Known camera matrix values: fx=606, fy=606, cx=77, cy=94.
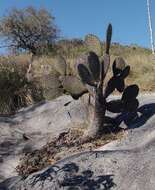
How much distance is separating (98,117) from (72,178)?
215 centimetres

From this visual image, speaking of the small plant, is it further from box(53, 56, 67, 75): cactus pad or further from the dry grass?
box(53, 56, 67, 75): cactus pad

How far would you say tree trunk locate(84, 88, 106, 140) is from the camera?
8.62m

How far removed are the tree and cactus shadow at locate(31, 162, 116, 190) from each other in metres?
22.7

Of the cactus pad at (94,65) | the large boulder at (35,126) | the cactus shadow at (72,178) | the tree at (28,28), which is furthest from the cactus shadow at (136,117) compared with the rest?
the tree at (28,28)

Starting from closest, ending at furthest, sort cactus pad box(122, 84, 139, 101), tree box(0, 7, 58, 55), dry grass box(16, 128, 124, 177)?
1. dry grass box(16, 128, 124, 177)
2. cactus pad box(122, 84, 139, 101)
3. tree box(0, 7, 58, 55)

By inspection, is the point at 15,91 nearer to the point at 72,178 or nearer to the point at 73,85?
the point at 73,85

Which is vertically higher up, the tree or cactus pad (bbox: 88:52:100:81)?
the tree

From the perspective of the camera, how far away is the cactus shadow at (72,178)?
645 cm

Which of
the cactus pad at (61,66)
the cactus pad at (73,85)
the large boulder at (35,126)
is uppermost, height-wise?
the cactus pad at (61,66)

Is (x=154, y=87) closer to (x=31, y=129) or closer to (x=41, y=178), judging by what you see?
(x=31, y=129)

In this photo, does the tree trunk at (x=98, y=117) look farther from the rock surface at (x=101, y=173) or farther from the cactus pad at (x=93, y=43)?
the rock surface at (x=101, y=173)

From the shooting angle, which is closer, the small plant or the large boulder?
the small plant

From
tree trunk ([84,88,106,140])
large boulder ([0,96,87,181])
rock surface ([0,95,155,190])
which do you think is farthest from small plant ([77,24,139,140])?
rock surface ([0,95,155,190])

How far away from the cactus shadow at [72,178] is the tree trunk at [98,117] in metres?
1.83
